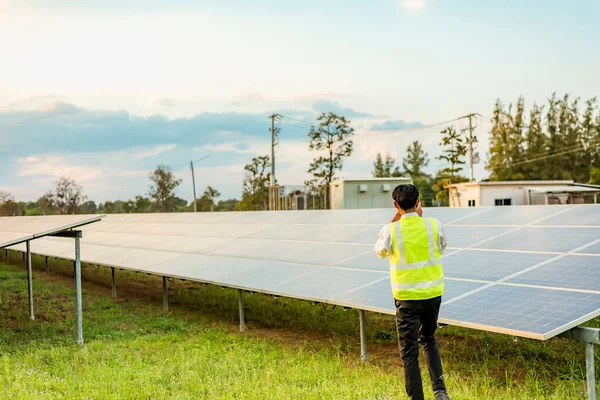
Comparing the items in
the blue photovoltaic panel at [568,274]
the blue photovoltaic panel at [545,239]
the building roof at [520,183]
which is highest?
the building roof at [520,183]

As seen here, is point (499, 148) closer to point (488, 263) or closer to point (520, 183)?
point (520, 183)

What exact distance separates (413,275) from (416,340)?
68cm

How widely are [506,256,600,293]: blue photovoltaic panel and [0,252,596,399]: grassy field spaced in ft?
4.22

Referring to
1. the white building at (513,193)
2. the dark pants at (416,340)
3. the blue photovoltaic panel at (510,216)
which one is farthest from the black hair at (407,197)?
the white building at (513,193)

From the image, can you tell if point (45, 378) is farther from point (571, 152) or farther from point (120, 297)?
point (571, 152)

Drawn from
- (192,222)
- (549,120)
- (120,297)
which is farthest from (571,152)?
(120,297)

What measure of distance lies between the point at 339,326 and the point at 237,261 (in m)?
2.77

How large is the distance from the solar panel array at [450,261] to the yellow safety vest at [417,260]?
4.08ft

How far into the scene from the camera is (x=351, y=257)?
1134 cm

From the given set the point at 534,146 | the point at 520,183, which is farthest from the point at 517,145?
the point at 520,183

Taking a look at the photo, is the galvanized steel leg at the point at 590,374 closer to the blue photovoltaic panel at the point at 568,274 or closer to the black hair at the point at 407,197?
the blue photovoltaic panel at the point at 568,274

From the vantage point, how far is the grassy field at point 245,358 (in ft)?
25.6

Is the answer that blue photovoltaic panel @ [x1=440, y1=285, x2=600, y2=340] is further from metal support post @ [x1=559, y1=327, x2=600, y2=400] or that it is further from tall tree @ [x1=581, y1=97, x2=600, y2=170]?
tall tree @ [x1=581, y1=97, x2=600, y2=170]

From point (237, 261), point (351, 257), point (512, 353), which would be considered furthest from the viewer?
point (237, 261)
